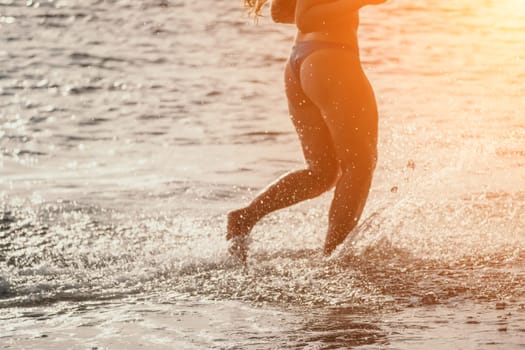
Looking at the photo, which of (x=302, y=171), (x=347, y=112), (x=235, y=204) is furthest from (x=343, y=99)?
(x=235, y=204)

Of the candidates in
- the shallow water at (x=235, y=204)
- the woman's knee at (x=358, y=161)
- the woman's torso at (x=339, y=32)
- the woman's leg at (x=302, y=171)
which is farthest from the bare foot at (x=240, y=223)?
the woman's torso at (x=339, y=32)

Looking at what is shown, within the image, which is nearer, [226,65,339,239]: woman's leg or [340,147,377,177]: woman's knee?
[340,147,377,177]: woman's knee

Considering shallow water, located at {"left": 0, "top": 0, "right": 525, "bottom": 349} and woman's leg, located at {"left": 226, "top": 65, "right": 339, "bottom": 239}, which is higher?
woman's leg, located at {"left": 226, "top": 65, "right": 339, "bottom": 239}

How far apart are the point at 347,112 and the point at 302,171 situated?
0.51m

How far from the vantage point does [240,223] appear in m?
6.95

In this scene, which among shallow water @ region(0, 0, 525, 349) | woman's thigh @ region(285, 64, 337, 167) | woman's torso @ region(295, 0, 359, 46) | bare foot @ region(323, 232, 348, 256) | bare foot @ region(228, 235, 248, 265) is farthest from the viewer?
bare foot @ region(228, 235, 248, 265)

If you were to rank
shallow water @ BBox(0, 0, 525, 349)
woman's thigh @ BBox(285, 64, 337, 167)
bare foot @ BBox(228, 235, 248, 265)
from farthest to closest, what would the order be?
bare foot @ BBox(228, 235, 248, 265), woman's thigh @ BBox(285, 64, 337, 167), shallow water @ BBox(0, 0, 525, 349)

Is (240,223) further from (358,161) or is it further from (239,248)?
(358,161)

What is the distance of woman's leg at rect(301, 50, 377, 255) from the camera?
21.1 feet

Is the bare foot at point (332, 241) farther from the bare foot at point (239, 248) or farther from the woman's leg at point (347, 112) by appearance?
the bare foot at point (239, 248)

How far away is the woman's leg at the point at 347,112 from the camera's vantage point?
644cm

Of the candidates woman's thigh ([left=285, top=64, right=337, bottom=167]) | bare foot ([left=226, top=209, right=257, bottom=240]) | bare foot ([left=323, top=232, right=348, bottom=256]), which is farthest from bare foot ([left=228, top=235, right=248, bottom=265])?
woman's thigh ([left=285, top=64, right=337, bottom=167])

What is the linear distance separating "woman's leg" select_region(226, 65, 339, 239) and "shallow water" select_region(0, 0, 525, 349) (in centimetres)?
30

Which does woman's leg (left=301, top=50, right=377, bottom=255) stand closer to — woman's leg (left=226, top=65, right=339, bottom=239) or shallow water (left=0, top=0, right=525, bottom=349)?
woman's leg (left=226, top=65, right=339, bottom=239)
